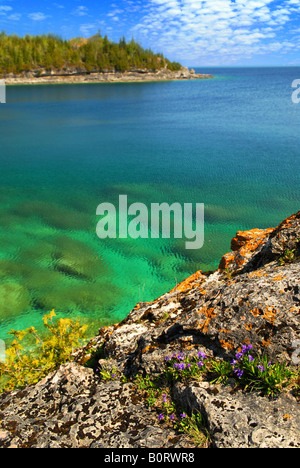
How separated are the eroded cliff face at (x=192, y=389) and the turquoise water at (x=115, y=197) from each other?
9016mm

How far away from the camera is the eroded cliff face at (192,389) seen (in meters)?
4.05

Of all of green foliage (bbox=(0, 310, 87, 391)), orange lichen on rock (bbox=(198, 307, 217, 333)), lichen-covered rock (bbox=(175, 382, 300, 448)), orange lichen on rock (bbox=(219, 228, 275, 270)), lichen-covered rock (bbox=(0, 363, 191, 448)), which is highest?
orange lichen on rock (bbox=(219, 228, 275, 270))

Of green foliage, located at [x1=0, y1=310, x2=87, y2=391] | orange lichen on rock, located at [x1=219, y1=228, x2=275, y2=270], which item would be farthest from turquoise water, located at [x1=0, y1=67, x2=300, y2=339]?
orange lichen on rock, located at [x1=219, y1=228, x2=275, y2=270]

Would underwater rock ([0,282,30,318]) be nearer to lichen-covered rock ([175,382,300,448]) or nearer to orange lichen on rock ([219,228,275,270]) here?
orange lichen on rock ([219,228,275,270])

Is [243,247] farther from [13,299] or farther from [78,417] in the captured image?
[13,299]

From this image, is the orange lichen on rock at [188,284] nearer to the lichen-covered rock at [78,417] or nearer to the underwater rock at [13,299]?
the lichen-covered rock at [78,417]

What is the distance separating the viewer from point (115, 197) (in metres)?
28.3

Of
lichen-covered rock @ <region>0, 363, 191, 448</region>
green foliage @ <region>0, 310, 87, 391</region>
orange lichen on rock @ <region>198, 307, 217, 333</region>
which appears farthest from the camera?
green foliage @ <region>0, 310, 87, 391</region>

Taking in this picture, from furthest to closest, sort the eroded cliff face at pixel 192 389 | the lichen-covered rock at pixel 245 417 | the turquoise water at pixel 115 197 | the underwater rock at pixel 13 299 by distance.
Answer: the turquoise water at pixel 115 197 < the underwater rock at pixel 13 299 < the eroded cliff face at pixel 192 389 < the lichen-covered rock at pixel 245 417

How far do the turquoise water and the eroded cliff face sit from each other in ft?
29.6

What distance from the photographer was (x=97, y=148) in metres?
43.8

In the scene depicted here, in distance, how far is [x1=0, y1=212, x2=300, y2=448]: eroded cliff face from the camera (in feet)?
13.3

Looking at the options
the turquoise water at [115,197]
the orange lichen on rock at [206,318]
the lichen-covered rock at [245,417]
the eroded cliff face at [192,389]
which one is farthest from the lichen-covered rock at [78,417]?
the turquoise water at [115,197]
